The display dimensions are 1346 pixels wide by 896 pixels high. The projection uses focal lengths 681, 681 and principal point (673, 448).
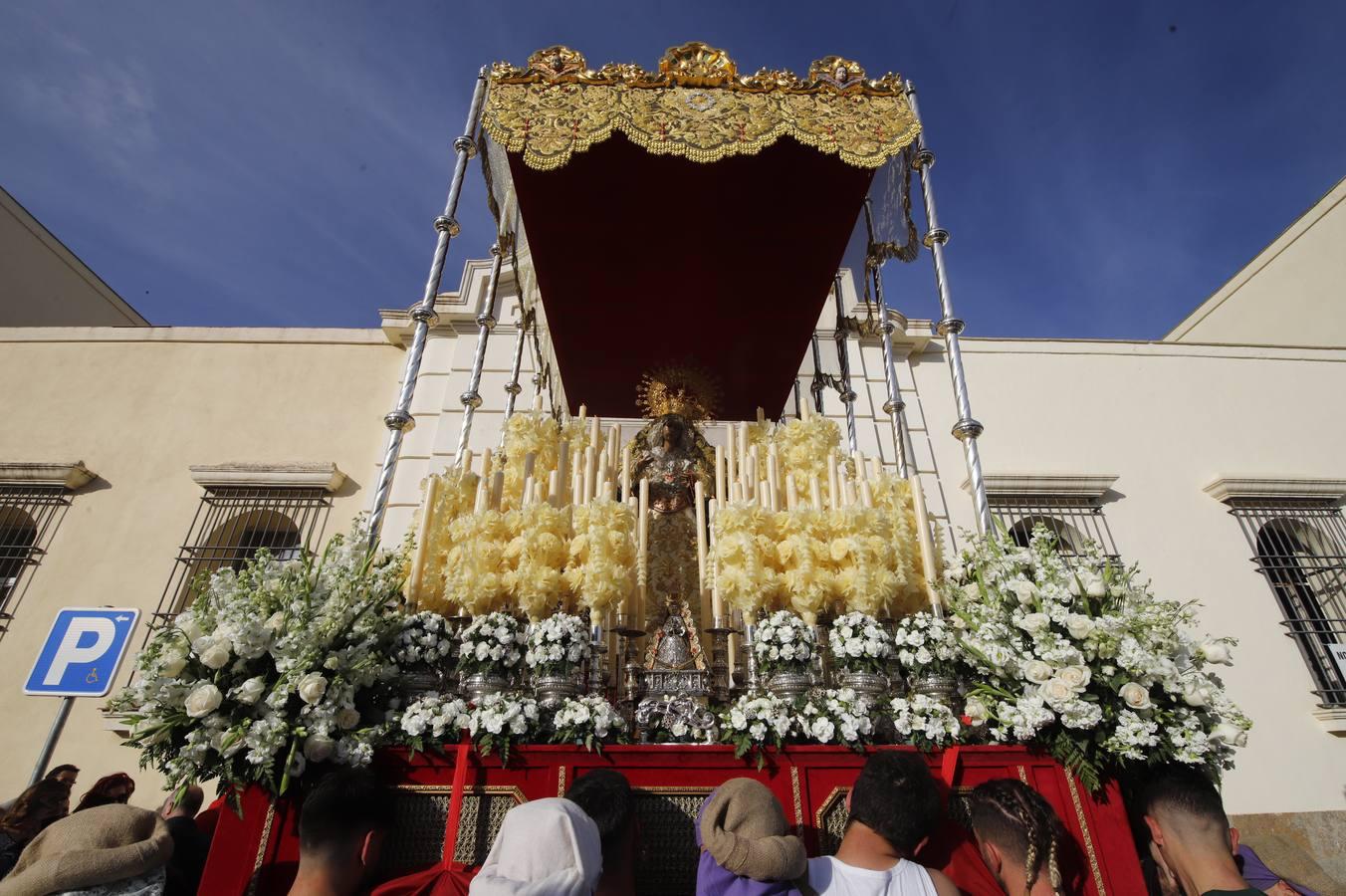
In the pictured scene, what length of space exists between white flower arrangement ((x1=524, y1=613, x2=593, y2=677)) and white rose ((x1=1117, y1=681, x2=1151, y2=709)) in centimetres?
215

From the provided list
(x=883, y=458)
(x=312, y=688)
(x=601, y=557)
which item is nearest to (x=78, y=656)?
(x=312, y=688)

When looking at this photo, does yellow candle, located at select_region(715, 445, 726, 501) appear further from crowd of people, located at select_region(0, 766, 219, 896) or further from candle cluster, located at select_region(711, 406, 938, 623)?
crowd of people, located at select_region(0, 766, 219, 896)

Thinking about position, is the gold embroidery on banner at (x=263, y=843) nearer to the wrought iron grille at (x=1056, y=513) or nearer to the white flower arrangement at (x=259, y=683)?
the white flower arrangement at (x=259, y=683)

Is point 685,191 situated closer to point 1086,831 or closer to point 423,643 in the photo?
point 423,643

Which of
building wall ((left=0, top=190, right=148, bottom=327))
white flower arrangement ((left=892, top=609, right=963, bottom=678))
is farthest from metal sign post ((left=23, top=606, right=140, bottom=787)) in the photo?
building wall ((left=0, top=190, right=148, bottom=327))

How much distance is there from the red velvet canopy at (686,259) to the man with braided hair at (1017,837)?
11.7ft

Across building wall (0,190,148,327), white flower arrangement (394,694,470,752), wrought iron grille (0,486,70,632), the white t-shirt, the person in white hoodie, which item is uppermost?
building wall (0,190,148,327)

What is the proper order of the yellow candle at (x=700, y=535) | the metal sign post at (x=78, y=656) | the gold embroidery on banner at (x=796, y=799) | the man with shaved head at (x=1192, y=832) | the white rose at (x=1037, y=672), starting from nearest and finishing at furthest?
the man with shaved head at (x=1192, y=832) → the gold embroidery on banner at (x=796, y=799) → the white rose at (x=1037, y=672) → the metal sign post at (x=78, y=656) → the yellow candle at (x=700, y=535)

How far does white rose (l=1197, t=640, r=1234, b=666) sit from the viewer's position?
2.81 meters

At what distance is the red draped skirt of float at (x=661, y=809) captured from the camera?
2316 millimetres

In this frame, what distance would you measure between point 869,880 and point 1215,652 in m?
1.92

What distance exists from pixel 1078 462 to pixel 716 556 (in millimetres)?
6631

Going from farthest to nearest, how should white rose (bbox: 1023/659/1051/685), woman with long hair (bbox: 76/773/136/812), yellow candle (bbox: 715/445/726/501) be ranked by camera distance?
1. yellow candle (bbox: 715/445/726/501)
2. woman with long hair (bbox: 76/773/136/812)
3. white rose (bbox: 1023/659/1051/685)

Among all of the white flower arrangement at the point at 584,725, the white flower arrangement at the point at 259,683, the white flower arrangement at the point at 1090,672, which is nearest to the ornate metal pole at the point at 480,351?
the white flower arrangement at the point at 259,683
